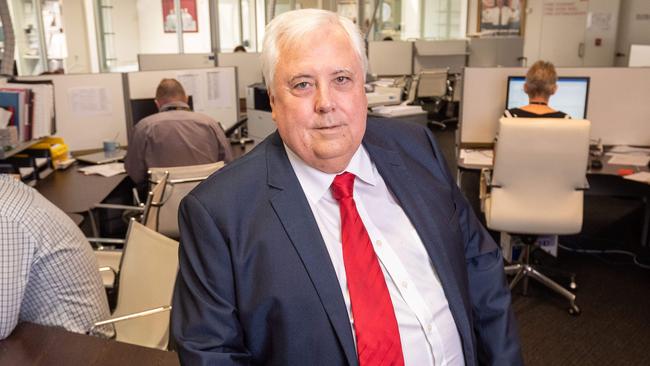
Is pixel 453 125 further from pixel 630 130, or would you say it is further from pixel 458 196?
pixel 458 196

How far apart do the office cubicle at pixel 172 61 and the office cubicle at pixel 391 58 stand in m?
2.67

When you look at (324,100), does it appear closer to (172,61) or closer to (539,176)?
(539,176)

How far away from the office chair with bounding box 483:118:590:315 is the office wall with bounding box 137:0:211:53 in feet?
23.9

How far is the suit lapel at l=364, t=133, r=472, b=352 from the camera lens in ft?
3.88

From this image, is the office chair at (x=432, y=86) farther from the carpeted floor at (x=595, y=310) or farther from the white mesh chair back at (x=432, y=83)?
the carpeted floor at (x=595, y=310)

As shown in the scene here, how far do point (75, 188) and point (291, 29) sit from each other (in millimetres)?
2548

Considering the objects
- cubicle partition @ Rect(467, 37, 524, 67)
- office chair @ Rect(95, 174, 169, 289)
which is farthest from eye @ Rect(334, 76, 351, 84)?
cubicle partition @ Rect(467, 37, 524, 67)

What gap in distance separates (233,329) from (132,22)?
30.6 feet

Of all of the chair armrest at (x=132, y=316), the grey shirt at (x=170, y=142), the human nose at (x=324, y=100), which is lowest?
the chair armrest at (x=132, y=316)

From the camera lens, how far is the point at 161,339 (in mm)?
1970

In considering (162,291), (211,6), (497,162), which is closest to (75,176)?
(162,291)

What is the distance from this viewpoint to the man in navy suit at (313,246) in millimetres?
1041

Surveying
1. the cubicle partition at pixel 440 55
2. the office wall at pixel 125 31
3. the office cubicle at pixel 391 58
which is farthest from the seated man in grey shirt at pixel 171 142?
the office wall at pixel 125 31

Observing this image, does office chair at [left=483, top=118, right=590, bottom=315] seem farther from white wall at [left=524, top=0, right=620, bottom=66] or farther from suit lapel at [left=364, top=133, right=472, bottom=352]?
white wall at [left=524, top=0, right=620, bottom=66]
